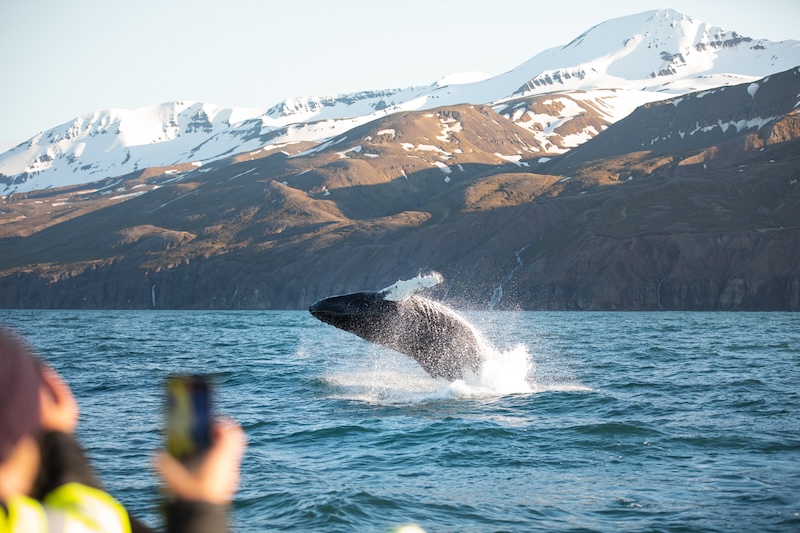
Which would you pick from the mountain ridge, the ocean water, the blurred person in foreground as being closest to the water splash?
the ocean water

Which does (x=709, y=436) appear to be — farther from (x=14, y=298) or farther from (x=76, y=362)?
(x=14, y=298)

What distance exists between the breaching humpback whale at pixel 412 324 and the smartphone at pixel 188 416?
15.9 metres

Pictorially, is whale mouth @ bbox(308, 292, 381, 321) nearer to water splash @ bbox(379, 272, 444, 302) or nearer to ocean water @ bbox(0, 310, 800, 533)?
water splash @ bbox(379, 272, 444, 302)

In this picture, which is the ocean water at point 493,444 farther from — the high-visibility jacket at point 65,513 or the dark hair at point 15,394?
the dark hair at point 15,394

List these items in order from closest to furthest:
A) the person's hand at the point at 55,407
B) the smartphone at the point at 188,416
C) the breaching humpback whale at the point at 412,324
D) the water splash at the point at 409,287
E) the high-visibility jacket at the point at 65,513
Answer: the smartphone at the point at 188,416, the high-visibility jacket at the point at 65,513, the person's hand at the point at 55,407, the water splash at the point at 409,287, the breaching humpback whale at the point at 412,324

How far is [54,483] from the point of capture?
8.18ft

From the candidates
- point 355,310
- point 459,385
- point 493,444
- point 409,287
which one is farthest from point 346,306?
point 459,385

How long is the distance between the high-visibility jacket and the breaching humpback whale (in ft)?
51.7

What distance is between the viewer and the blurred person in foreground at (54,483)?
83.8 inches

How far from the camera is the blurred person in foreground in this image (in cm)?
213

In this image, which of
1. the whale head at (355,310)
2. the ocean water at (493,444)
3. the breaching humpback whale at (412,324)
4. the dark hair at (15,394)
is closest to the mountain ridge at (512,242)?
the ocean water at (493,444)

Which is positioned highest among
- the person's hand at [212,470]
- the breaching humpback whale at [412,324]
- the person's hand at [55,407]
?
the person's hand at [55,407]

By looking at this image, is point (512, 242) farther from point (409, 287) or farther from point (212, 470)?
point (212, 470)

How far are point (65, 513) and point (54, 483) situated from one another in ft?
0.99
